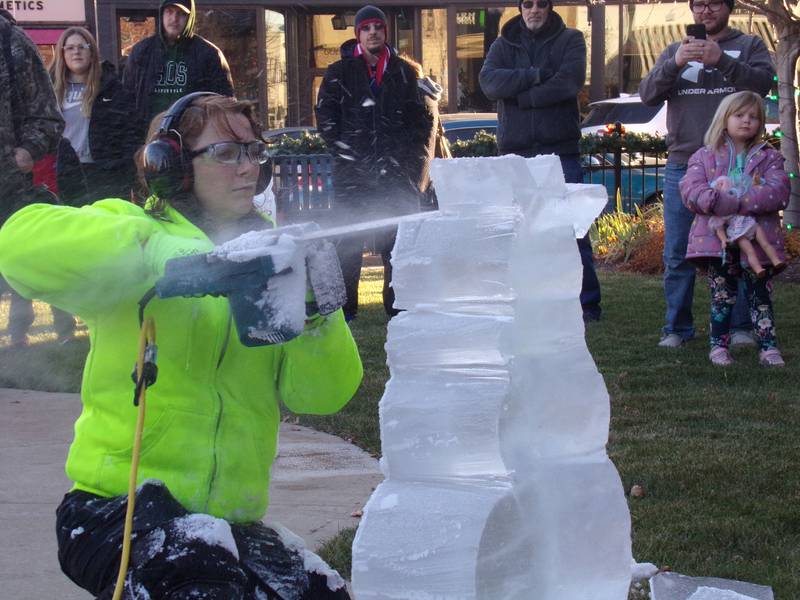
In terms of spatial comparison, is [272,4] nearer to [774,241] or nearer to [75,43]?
[75,43]

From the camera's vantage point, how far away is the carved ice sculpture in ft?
8.39

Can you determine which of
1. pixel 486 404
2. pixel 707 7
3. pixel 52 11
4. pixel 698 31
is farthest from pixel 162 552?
pixel 52 11

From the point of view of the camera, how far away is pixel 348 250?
330 inches

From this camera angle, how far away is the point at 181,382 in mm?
2729

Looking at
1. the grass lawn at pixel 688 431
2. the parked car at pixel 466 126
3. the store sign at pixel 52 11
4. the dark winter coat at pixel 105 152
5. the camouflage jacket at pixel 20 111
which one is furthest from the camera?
the parked car at pixel 466 126

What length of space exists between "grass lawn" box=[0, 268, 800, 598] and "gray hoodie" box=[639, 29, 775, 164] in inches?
48.6

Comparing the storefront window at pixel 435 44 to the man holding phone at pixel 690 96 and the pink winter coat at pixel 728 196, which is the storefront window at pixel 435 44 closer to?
the man holding phone at pixel 690 96

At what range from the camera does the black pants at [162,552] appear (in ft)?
8.53

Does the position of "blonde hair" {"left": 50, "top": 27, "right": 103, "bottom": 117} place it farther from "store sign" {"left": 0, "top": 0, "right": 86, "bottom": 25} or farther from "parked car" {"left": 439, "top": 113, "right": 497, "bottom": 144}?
"parked car" {"left": 439, "top": 113, "right": 497, "bottom": 144}

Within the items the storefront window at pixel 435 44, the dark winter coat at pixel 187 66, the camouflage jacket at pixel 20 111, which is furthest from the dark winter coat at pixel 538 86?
the storefront window at pixel 435 44

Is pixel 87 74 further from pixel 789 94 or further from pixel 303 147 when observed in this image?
pixel 303 147

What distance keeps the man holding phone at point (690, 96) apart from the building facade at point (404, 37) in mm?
16505

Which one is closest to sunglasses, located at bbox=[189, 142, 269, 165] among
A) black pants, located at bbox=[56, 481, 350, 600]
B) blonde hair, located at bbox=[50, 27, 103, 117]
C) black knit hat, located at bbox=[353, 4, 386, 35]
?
black pants, located at bbox=[56, 481, 350, 600]

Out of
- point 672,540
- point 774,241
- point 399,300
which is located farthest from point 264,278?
point 774,241
